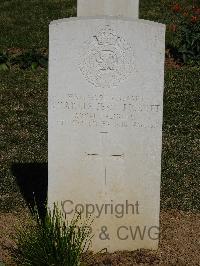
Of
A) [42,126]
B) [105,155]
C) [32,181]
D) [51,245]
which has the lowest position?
[32,181]

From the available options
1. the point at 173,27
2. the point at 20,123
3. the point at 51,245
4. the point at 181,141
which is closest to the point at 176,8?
the point at 173,27

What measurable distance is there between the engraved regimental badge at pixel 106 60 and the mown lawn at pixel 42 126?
205 centimetres

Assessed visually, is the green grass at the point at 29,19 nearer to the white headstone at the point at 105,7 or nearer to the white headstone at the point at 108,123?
the white headstone at the point at 105,7

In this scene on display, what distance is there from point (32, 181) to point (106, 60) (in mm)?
2702

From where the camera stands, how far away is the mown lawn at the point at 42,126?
7.12 metres

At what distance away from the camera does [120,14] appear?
5184mm

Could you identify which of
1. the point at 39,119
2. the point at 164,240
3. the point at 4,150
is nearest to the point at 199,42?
the point at 39,119

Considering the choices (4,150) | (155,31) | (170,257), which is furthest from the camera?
(4,150)

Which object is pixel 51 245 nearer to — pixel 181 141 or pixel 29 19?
pixel 181 141

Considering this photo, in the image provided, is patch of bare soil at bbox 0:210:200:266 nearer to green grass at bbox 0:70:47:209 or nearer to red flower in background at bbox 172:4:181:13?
green grass at bbox 0:70:47:209

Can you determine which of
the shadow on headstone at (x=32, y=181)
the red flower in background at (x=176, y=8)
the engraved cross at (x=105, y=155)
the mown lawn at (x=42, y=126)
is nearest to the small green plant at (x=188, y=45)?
the mown lawn at (x=42, y=126)

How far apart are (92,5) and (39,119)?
4.63m

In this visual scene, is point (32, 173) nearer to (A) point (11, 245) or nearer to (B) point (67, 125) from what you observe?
(A) point (11, 245)

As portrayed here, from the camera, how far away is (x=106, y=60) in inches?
198
